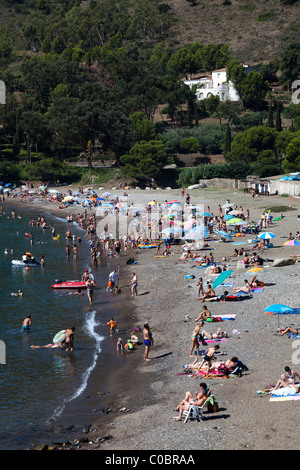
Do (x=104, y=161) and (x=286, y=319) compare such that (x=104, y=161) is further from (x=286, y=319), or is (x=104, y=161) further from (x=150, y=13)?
(x=150, y=13)

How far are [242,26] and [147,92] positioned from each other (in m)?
70.4

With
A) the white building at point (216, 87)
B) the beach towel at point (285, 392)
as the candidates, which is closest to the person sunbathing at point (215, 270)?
the beach towel at point (285, 392)

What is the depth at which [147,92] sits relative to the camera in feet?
383

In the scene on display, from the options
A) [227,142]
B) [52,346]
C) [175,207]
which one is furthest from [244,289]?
[227,142]

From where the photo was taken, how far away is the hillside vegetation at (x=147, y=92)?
94625mm

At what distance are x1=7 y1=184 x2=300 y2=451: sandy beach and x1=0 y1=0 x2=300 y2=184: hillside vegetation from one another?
45.0 metres

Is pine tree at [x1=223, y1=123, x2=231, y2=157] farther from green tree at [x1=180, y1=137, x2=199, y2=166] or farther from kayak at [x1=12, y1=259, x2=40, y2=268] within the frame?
kayak at [x1=12, y1=259, x2=40, y2=268]

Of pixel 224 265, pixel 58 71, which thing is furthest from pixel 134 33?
pixel 224 265

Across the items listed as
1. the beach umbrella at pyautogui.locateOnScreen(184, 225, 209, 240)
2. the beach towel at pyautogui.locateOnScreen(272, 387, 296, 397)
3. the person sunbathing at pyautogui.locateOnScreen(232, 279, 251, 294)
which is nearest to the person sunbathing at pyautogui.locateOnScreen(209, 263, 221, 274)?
the person sunbathing at pyautogui.locateOnScreen(232, 279, 251, 294)

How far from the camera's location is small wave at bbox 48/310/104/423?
22830 millimetres

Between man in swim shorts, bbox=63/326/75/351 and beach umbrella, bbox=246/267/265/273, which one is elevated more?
beach umbrella, bbox=246/267/265/273

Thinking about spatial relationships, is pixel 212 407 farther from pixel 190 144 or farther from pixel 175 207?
pixel 190 144

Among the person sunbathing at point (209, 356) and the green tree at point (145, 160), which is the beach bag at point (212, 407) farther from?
the green tree at point (145, 160)

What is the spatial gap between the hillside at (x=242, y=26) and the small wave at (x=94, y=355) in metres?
128
